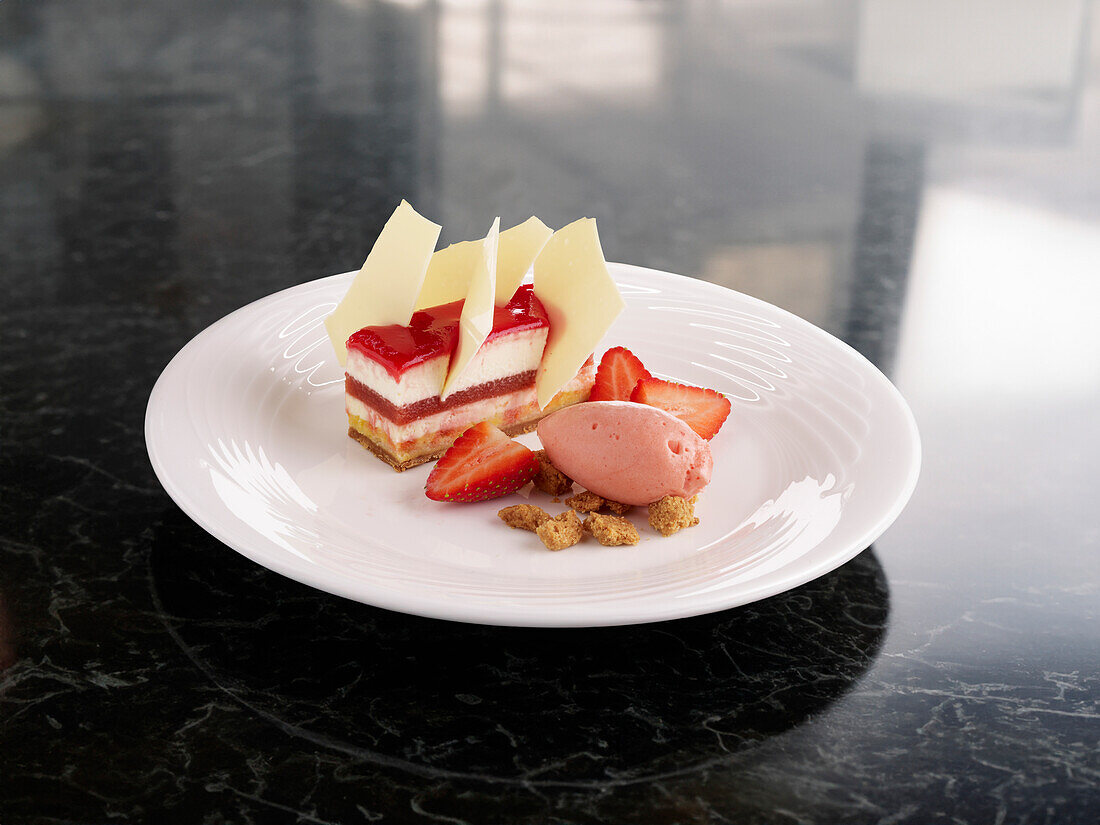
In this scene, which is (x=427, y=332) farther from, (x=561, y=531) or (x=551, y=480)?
(x=561, y=531)

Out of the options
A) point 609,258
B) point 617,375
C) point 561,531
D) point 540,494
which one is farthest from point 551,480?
point 609,258

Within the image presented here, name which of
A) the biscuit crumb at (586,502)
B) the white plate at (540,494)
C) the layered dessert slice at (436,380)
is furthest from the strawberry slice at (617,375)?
the biscuit crumb at (586,502)

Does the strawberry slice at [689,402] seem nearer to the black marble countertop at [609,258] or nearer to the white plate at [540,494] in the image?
the white plate at [540,494]

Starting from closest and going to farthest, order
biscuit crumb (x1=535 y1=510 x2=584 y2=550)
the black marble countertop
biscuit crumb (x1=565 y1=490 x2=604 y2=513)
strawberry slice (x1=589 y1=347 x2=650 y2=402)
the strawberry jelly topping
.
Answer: the black marble countertop
biscuit crumb (x1=535 y1=510 x2=584 y2=550)
biscuit crumb (x1=565 y1=490 x2=604 y2=513)
the strawberry jelly topping
strawberry slice (x1=589 y1=347 x2=650 y2=402)

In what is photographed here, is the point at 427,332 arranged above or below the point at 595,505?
above

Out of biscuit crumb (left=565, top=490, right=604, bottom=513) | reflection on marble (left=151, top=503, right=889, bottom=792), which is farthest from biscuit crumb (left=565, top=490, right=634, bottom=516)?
reflection on marble (left=151, top=503, right=889, bottom=792)

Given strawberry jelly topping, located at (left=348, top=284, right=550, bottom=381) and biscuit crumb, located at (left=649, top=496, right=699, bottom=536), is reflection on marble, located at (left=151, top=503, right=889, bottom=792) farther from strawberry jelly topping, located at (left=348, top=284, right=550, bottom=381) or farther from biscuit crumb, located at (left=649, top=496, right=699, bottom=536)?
strawberry jelly topping, located at (left=348, top=284, right=550, bottom=381)
